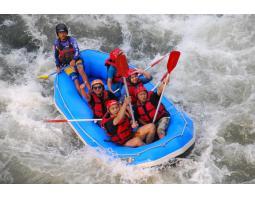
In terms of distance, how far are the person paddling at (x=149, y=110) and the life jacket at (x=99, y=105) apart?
39cm

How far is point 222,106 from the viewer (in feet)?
18.9

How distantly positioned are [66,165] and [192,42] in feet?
10.2

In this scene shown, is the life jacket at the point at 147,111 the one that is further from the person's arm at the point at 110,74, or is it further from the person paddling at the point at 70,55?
the person paddling at the point at 70,55

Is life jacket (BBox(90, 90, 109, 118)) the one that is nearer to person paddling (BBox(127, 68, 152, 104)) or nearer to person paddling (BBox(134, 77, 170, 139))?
person paddling (BBox(127, 68, 152, 104))

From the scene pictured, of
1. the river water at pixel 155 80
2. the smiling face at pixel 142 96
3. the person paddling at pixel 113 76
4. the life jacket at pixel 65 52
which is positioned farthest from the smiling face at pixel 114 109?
the life jacket at pixel 65 52

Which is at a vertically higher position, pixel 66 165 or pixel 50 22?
pixel 50 22

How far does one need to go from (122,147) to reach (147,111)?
0.49 metres

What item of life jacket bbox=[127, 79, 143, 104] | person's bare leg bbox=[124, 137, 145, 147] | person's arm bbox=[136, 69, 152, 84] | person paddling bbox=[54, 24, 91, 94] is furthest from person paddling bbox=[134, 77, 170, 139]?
person paddling bbox=[54, 24, 91, 94]

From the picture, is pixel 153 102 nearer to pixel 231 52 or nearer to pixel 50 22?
pixel 231 52

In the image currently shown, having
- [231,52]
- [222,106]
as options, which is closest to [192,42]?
[231,52]

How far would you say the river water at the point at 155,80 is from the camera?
4.83 m

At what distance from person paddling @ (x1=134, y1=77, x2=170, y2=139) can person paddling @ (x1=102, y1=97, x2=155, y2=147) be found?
10 centimetres

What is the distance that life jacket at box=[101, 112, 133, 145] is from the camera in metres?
4.55

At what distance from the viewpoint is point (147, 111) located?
4703 millimetres
